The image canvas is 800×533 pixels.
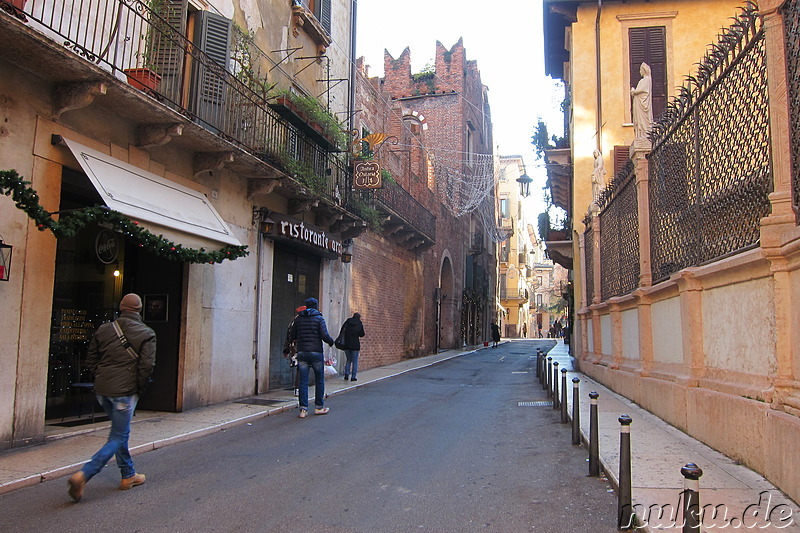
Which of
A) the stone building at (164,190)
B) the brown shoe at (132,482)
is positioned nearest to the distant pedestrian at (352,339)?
the stone building at (164,190)

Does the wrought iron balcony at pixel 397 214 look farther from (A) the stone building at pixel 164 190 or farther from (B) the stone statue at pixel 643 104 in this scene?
(B) the stone statue at pixel 643 104

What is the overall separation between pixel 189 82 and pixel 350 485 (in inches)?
313

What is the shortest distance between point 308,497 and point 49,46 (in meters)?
5.66

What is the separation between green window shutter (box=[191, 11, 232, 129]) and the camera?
10.5 m

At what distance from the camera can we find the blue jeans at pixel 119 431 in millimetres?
5273

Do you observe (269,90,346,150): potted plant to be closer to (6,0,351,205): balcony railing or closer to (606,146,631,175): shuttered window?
(6,0,351,205): balcony railing

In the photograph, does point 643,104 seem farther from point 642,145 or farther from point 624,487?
point 624,487

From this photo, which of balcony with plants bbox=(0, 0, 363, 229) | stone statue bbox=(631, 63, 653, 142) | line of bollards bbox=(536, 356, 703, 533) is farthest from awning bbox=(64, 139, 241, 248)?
stone statue bbox=(631, 63, 653, 142)

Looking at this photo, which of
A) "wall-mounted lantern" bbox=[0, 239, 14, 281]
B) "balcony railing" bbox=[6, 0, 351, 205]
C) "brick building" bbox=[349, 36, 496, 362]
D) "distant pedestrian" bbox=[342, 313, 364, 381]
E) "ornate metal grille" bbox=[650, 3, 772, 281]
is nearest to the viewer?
"ornate metal grille" bbox=[650, 3, 772, 281]

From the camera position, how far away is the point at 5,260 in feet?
22.8

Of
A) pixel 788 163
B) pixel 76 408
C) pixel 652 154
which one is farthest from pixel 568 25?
pixel 76 408

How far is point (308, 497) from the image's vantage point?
5.28 m

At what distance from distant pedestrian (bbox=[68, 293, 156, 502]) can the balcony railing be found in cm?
387

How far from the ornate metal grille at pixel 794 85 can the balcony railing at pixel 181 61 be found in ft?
24.2
